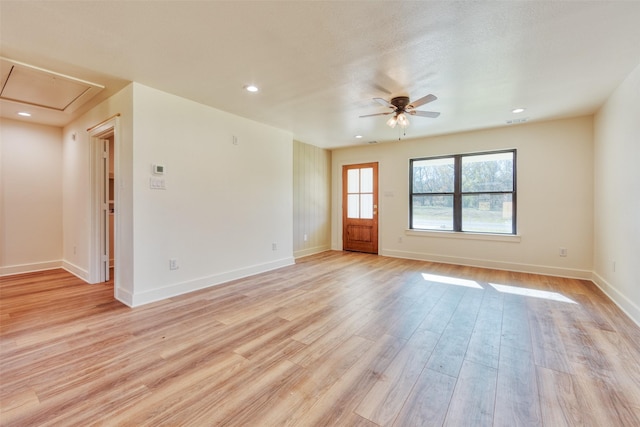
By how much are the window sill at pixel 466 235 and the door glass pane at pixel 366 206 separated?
0.98m

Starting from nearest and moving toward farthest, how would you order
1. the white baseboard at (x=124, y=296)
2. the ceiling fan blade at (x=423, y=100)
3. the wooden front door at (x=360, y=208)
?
the ceiling fan blade at (x=423, y=100), the white baseboard at (x=124, y=296), the wooden front door at (x=360, y=208)

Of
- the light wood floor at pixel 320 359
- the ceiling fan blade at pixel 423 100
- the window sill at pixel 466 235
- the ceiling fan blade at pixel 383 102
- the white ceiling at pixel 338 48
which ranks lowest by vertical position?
the light wood floor at pixel 320 359

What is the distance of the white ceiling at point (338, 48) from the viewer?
1930 millimetres

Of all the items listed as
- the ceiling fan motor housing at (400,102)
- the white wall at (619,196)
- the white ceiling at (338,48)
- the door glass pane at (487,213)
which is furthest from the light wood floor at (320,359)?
the white ceiling at (338,48)

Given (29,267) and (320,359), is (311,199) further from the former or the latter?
(29,267)

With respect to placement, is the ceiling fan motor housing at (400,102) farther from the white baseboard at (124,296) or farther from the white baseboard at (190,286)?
the white baseboard at (124,296)

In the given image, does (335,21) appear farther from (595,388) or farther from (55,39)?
(595,388)

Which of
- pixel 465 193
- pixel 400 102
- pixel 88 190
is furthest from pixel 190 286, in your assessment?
pixel 465 193

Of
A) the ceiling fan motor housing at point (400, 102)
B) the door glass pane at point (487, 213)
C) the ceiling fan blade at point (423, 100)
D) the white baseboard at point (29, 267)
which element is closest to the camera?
the ceiling fan blade at point (423, 100)

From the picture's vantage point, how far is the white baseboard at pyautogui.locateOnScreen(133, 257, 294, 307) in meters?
3.16

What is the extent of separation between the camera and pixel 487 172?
202 inches

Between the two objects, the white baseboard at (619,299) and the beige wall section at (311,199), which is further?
the beige wall section at (311,199)

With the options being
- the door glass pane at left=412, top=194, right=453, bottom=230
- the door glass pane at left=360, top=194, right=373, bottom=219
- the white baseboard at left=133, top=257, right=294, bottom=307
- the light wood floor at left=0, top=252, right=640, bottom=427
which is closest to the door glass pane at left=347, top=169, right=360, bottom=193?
the door glass pane at left=360, top=194, right=373, bottom=219

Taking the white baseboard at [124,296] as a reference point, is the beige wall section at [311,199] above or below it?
above
